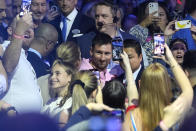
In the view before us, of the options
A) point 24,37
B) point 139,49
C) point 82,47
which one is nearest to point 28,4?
point 24,37

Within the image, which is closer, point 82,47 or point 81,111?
point 81,111

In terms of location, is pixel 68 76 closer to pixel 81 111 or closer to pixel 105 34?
pixel 105 34

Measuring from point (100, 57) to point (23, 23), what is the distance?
0.97 m

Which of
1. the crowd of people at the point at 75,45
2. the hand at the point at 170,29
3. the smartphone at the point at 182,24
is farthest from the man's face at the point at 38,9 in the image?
the smartphone at the point at 182,24

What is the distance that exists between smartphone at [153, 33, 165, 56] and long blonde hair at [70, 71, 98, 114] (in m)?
0.76

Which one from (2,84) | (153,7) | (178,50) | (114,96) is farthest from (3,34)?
(178,50)

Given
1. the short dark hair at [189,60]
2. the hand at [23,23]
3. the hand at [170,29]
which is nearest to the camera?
the short dark hair at [189,60]

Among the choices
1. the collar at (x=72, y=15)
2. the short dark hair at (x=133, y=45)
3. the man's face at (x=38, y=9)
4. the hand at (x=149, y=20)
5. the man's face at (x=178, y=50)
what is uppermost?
the man's face at (x=38, y=9)

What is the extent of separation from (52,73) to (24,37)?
0.52 meters

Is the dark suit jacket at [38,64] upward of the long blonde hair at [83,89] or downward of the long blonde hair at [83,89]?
upward

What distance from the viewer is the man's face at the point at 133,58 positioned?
3947mm

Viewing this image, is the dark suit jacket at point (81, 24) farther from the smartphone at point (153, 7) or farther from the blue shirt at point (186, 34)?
the blue shirt at point (186, 34)

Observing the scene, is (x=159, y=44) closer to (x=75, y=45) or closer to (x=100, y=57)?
(x=100, y=57)

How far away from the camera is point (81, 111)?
2428 millimetres
